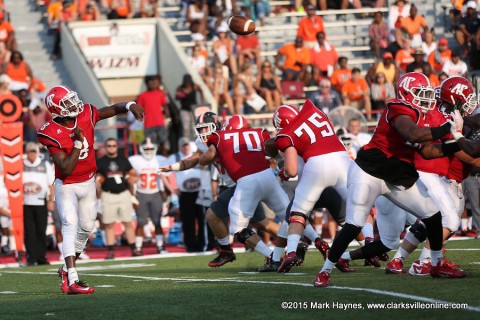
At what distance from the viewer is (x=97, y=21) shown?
74.4 feet

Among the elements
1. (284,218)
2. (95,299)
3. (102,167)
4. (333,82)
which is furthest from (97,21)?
(95,299)

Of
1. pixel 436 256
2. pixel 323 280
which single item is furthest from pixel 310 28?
pixel 323 280

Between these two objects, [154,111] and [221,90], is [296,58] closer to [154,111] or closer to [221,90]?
[221,90]

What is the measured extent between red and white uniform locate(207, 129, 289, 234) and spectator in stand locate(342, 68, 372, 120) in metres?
9.02

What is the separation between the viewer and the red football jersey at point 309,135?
1070 centimetres

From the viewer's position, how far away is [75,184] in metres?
10.2

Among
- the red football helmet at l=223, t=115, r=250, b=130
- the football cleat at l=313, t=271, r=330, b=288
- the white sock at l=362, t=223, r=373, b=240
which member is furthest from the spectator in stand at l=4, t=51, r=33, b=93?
the football cleat at l=313, t=271, r=330, b=288

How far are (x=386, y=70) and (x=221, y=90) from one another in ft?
10.1

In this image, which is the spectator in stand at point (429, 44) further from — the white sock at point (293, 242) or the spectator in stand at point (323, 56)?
the white sock at point (293, 242)

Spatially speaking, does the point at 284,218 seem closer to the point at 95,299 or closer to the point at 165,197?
the point at 95,299

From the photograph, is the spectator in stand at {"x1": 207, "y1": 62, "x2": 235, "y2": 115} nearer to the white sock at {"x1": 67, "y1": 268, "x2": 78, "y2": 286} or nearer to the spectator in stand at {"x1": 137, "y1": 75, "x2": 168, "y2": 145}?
the spectator in stand at {"x1": 137, "y1": 75, "x2": 168, "y2": 145}

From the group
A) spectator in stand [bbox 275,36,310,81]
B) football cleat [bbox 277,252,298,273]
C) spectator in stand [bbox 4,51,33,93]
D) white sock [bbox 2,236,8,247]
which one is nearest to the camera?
football cleat [bbox 277,252,298,273]

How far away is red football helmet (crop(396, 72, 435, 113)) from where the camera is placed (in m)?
9.00

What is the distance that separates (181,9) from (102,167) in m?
7.74
